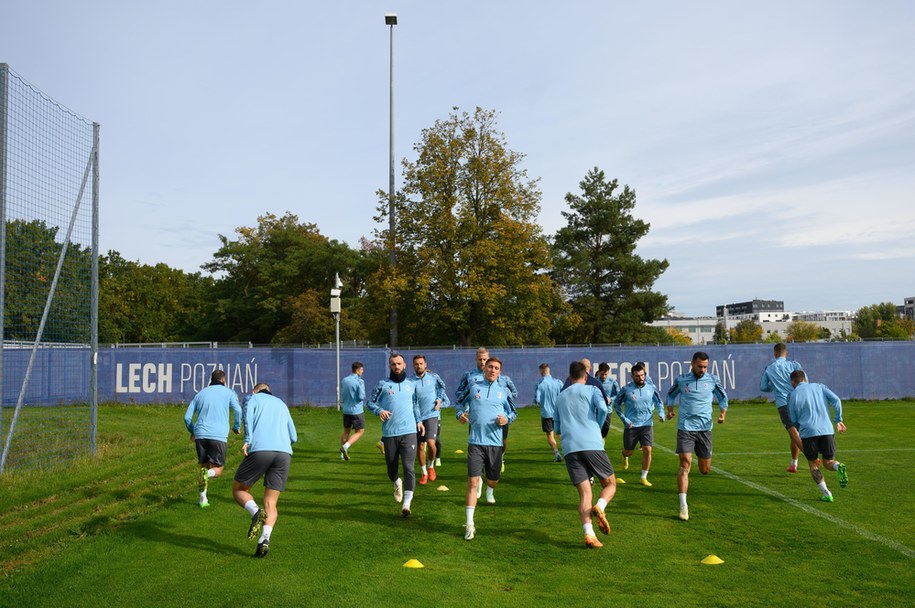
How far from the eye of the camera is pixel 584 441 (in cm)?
780

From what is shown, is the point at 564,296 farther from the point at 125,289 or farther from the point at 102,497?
the point at 125,289

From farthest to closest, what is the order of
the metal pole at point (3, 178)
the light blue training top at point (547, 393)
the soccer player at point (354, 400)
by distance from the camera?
1. the soccer player at point (354, 400)
2. the light blue training top at point (547, 393)
3. the metal pole at point (3, 178)

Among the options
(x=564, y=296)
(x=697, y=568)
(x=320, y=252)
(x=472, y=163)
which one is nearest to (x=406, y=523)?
(x=697, y=568)

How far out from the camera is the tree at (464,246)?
32500 mm

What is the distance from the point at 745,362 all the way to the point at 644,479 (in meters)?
19.9

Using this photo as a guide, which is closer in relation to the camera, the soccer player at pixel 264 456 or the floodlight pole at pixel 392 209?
the soccer player at pixel 264 456

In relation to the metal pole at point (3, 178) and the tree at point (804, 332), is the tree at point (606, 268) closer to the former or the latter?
the metal pole at point (3, 178)

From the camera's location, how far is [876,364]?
2942 centimetres

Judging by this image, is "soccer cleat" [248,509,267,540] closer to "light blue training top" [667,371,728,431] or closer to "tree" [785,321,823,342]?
"light blue training top" [667,371,728,431]

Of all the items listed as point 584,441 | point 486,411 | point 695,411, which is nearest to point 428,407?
point 486,411

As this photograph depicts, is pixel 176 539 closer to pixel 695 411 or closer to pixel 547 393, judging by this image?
Answer: pixel 695 411

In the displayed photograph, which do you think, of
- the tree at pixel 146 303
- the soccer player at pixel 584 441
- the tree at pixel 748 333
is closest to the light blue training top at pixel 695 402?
the soccer player at pixel 584 441

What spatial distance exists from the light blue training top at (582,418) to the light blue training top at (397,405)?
2.43 metres

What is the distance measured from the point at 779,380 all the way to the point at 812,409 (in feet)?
9.41
